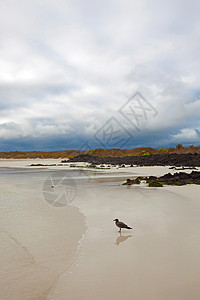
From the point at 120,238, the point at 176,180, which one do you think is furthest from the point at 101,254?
the point at 176,180

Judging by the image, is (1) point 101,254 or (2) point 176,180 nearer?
(1) point 101,254

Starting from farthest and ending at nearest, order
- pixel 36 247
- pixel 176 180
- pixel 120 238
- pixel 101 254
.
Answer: pixel 176 180 → pixel 120 238 → pixel 36 247 → pixel 101 254

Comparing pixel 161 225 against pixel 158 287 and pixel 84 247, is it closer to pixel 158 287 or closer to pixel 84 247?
pixel 84 247

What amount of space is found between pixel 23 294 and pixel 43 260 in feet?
4.27

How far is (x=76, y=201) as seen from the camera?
1213 cm

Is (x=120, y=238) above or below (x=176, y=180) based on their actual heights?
below

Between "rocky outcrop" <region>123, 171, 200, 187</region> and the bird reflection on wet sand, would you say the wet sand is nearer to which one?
the bird reflection on wet sand

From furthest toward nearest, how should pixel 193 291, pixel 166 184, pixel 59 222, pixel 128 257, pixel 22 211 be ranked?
1. pixel 166 184
2. pixel 22 211
3. pixel 59 222
4. pixel 128 257
5. pixel 193 291

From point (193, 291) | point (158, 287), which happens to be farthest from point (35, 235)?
point (193, 291)

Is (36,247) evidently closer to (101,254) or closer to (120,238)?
(101,254)

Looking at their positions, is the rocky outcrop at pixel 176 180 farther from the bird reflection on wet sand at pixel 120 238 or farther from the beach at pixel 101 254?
the bird reflection on wet sand at pixel 120 238

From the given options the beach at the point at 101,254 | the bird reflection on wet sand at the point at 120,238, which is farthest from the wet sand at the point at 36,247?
the bird reflection on wet sand at the point at 120,238

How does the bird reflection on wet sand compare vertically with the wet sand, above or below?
above

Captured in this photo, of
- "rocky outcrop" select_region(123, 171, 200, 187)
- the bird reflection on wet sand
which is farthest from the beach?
"rocky outcrop" select_region(123, 171, 200, 187)
